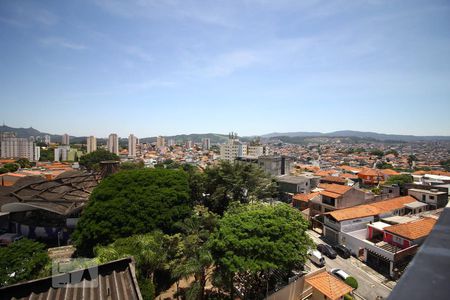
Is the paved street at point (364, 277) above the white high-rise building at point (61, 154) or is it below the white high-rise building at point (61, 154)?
below

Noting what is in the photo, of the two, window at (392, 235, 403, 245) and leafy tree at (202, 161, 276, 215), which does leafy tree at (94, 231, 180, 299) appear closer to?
leafy tree at (202, 161, 276, 215)

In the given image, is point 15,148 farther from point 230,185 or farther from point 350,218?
point 350,218

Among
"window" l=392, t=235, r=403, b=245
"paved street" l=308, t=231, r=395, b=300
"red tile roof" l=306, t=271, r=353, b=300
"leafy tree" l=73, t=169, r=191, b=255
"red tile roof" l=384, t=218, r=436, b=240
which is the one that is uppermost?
"leafy tree" l=73, t=169, r=191, b=255

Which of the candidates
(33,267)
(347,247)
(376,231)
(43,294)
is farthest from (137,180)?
(376,231)

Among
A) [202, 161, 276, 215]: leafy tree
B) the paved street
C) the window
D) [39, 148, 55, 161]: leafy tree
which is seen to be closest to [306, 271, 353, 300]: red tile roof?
the paved street

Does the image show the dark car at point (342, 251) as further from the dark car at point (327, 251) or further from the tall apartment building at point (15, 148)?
the tall apartment building at point (15, 148)

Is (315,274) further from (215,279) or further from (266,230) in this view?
(215,279)

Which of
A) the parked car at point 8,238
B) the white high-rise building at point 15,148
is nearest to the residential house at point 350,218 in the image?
the parked car at point 8,238
